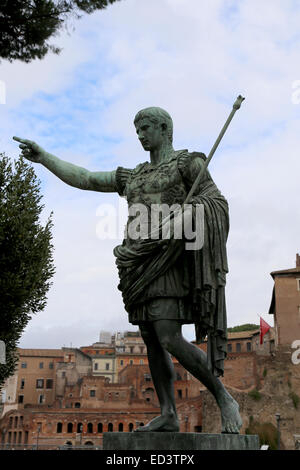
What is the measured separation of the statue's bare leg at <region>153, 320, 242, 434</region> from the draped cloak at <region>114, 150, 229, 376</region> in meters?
0.07

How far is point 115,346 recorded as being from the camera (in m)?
85.8

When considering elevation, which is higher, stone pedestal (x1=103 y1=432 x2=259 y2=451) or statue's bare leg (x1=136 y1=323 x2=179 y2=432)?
statue's bare leg (x1=136 y1=323 x2=179 y2=432)

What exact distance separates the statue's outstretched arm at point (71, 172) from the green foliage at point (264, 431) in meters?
43.0

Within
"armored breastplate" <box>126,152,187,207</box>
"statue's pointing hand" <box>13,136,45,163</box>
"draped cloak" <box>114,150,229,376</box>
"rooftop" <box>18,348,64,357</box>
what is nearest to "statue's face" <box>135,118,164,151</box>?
"armored breastplate" <box>126,152,187,207</box>

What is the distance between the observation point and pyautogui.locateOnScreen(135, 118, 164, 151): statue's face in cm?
459

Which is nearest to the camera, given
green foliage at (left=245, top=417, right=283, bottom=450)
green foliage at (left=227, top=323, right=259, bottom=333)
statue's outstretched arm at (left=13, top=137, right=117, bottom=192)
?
statue's outstretched arm at (left=13, top=137, right=117, bottom=192)

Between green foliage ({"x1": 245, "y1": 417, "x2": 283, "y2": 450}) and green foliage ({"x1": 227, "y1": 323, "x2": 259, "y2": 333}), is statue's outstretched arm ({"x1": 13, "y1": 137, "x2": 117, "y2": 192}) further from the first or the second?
green foliage ({"x1": 227, "y1": 323, "x2": 259, "y2": 333})

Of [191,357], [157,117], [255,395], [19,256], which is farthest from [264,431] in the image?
[157,117]

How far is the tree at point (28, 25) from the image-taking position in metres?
11.6

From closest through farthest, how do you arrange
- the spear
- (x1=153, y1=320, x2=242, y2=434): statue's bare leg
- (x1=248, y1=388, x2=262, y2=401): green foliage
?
(x1=153, y1=320, x2=242, y2=434): statue's bare leg, the spear, (x1=248, y1=388, x2=262, y2=401): green foliage

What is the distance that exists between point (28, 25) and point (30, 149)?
774 centimetres

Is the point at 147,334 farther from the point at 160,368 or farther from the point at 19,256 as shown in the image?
the point at 19,256
